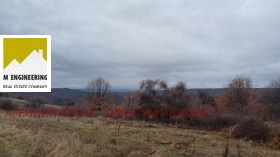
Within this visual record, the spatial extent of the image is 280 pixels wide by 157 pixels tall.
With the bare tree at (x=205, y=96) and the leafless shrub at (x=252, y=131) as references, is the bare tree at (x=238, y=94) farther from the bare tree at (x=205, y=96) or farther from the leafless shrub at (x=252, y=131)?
the leafless shrub at (x=252, y=131)

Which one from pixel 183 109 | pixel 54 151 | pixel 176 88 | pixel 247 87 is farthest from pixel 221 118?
pixel 247 87

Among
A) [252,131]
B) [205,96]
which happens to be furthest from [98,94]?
[252,131]

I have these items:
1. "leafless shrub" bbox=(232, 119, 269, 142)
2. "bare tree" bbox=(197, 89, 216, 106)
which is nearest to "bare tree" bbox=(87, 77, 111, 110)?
A: "bare tree" bbox=(197, 89, 216, 106)

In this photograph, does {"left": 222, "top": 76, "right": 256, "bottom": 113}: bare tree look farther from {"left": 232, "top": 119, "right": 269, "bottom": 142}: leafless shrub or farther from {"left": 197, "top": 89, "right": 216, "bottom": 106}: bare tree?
{"left": 232, "top": 119, "right": 269, "bottom": 142}: leafless shrub

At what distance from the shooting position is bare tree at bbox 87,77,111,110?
81.4 metres

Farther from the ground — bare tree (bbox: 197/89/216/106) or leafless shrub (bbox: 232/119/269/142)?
bare tree (bbox: 197/89/216/106)

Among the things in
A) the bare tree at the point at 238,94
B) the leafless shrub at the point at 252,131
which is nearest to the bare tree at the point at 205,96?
the bare tree at the point at 238,94

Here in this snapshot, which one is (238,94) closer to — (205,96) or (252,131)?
(205,96)

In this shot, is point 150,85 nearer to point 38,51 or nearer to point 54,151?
point 38,51

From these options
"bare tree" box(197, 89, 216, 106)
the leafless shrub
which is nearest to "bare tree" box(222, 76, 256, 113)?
"bare tree" box(197, 89, 216, 106)

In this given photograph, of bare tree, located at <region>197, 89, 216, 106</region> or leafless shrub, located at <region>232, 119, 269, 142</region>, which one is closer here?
leafless shrub, located at <region>232, 119, 269, 142</region>

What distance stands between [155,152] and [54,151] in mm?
3914

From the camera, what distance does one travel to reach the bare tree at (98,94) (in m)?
81.4

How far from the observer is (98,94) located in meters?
85.4
